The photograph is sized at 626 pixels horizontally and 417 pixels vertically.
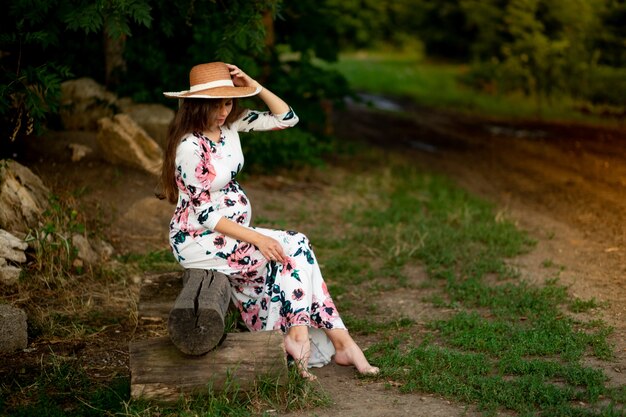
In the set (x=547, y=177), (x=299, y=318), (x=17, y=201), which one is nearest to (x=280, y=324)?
(x=299, y=318)

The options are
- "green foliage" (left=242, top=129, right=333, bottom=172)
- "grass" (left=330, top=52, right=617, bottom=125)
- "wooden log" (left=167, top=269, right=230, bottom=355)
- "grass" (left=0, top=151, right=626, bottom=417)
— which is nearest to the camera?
"wooden log" (left=167, top=269, right=230, bottom=355)

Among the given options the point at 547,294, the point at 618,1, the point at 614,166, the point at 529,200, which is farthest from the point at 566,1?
the point at 547,294

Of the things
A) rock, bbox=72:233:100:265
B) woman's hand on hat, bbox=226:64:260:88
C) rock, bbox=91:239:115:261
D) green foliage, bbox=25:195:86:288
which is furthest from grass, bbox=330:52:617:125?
woman's hand on hat, bbox=226:64:260:88

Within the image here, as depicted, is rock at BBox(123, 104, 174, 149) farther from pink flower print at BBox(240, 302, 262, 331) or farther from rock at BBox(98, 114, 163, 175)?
pink flower print at BBox(240, 302, 262, 331)

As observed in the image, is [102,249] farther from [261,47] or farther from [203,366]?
[203,366]

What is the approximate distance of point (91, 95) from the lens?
940 centimetres

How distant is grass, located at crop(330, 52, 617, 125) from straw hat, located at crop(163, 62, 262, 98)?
839cm

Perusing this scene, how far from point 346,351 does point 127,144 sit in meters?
4.45

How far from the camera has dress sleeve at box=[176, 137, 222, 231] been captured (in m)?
4.96

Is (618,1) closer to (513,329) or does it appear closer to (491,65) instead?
(491,65)

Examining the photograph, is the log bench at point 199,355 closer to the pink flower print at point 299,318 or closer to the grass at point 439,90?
the pink flower print at point 299,318

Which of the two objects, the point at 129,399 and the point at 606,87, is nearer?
the point at 129,399

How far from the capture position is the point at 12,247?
6395mm

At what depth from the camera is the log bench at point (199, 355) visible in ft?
14.4
